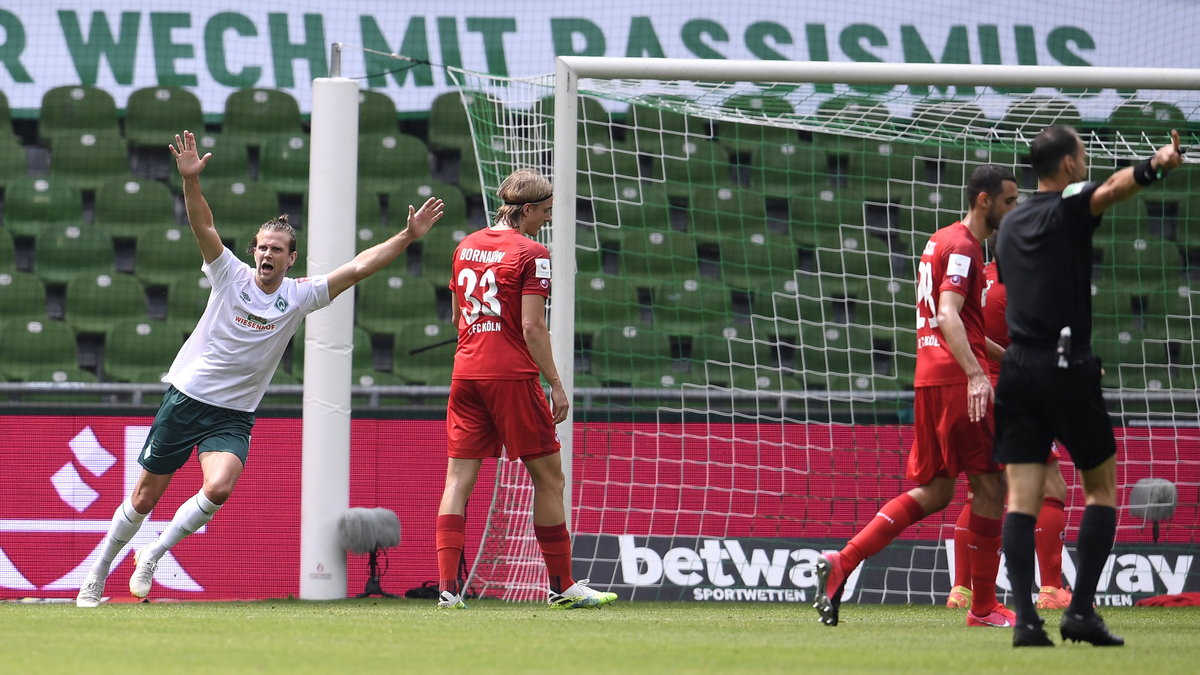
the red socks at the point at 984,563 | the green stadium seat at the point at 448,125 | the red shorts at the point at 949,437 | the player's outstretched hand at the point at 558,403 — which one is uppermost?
the green stadium seat at the point at 448,125

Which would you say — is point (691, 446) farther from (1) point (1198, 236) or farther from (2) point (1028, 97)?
(1) point (1198, 236)

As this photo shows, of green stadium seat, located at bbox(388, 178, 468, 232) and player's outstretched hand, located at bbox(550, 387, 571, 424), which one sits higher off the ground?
green stadium seat, located at bbox(388, 178, 468, 232)

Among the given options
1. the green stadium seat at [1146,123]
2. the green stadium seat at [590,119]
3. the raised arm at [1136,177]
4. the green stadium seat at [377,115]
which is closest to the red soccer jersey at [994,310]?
the raised arm at [1136,177]

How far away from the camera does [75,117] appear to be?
1207 centimetres

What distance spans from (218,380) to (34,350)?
208 inches

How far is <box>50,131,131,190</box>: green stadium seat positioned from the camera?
11.9 meters

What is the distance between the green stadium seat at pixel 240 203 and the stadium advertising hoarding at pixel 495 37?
119cm

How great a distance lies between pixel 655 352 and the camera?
414 inches

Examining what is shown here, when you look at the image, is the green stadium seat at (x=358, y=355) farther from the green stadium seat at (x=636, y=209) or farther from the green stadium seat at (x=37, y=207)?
the green stadium seat at (x=37, y=207)

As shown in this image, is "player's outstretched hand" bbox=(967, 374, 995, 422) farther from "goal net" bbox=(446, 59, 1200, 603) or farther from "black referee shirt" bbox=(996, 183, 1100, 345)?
"goal net" bbox=(446, 59, 1200, 603)

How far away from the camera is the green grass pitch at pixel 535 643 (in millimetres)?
3641

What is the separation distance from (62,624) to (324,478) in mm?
2417

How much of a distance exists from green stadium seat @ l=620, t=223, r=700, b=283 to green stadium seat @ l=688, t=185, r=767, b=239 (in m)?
0.22

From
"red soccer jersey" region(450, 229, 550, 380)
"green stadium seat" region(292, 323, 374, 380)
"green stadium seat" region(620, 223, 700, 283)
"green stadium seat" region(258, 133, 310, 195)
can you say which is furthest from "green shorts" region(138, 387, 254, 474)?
"green stadium seat" region(258, 133, 310, 195)
